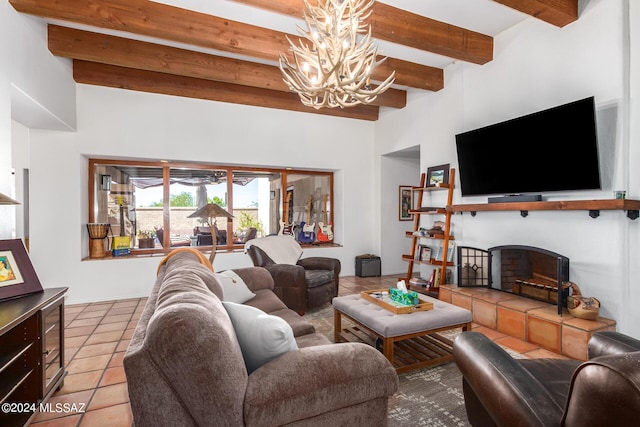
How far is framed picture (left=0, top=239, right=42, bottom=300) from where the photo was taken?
1817mm

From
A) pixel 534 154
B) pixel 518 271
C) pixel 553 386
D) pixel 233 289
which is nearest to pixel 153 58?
pixel 233 289

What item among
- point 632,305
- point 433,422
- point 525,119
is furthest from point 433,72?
point 433,422

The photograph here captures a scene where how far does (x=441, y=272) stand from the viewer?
13.8ft

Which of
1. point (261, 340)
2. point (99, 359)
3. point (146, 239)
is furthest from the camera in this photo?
point (146, 239)

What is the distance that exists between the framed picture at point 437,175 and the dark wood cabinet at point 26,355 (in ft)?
14.1

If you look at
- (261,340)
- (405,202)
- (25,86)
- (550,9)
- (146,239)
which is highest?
(550,9)

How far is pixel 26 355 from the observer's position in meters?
1.75

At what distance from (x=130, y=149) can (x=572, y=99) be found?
17.4 ft

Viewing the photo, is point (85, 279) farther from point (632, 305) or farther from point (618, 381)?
point (632, 305)

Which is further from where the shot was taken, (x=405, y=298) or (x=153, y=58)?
(x=153, y=58)

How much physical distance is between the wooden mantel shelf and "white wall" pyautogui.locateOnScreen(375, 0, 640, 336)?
0.09 metres

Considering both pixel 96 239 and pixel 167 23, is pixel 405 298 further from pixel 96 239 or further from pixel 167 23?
pixel 96 239

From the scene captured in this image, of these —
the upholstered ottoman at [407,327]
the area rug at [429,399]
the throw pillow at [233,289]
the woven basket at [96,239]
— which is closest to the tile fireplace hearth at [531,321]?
the upholstered ottoman at [407,327]

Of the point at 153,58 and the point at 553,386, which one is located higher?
the point at 153,58
